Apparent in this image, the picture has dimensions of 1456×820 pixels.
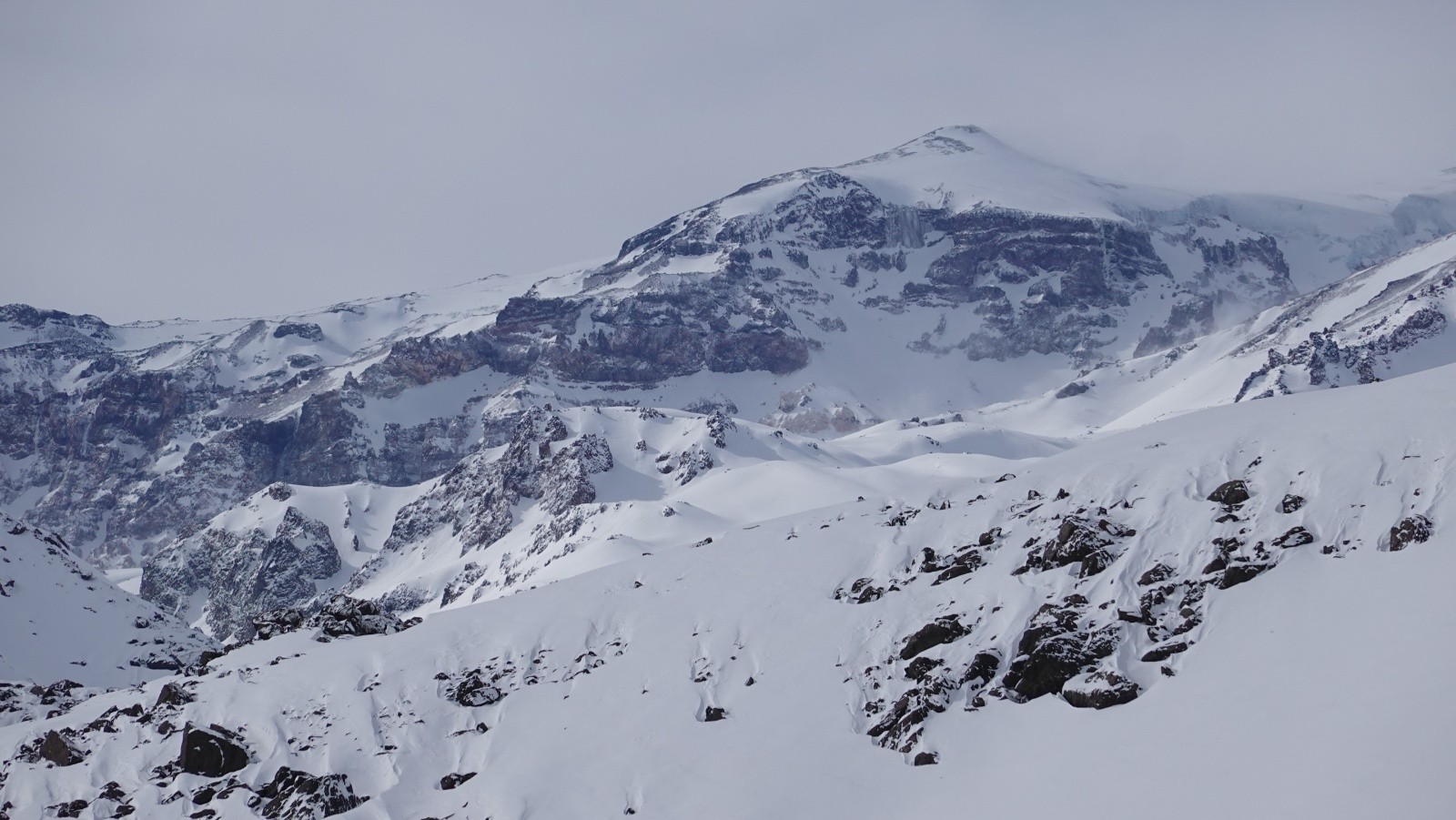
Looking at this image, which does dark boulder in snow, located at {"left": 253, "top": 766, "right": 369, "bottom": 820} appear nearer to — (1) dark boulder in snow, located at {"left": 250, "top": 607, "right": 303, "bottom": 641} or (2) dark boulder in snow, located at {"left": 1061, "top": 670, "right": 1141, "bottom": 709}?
(1) dark boulder in snow, located at {"left": 250, "top": 607, "right": 303, "bottom": 641}

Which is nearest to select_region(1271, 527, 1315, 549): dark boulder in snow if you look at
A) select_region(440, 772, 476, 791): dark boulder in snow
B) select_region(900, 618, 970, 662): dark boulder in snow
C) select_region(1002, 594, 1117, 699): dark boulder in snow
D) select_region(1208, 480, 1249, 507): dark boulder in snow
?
select_region(1208, 480, 1249, 507): dark boulder in snow

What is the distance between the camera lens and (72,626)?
262 ft

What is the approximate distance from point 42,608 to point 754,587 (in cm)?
7132

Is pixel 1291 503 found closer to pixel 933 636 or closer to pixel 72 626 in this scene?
pixel 933 636

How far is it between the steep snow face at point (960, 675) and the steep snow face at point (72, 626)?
1804 inches

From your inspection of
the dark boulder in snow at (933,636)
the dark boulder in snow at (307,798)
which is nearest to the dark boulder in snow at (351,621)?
the dark boulder in snow at (307,798)

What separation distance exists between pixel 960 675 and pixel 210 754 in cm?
1972

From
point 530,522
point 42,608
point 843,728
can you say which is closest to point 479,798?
point 843,728

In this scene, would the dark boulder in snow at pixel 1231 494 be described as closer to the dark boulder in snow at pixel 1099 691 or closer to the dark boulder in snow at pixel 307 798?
the dark boulder in snow at pixel 1099 691

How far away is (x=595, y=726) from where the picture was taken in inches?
1131

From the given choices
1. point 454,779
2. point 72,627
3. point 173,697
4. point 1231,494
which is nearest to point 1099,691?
point 1231,494

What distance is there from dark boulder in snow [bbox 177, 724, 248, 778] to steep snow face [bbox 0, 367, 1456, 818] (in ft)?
0.35

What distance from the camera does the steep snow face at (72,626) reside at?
73812 millimetres

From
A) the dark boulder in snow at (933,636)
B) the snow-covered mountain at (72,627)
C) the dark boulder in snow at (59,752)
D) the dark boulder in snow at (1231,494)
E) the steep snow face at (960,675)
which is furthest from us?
the snow-covered mountain at (72,627)
